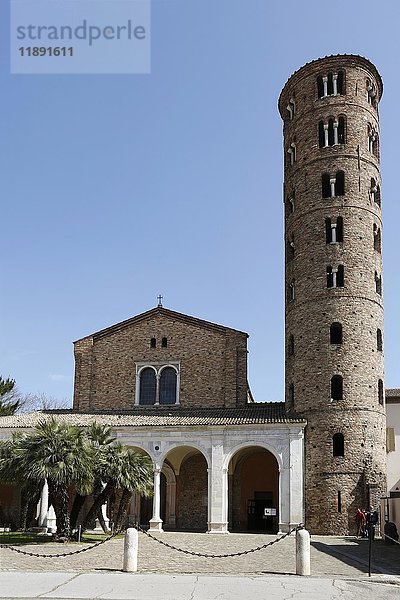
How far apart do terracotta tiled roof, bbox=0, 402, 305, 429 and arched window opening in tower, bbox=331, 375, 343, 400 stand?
2.17 meters

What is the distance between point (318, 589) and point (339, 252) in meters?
24.0

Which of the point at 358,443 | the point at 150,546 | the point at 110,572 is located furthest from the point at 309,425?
the point at 110,572

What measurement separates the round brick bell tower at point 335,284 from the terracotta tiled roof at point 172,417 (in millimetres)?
1868

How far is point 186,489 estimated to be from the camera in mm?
38281

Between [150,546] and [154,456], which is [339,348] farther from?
[150,546]

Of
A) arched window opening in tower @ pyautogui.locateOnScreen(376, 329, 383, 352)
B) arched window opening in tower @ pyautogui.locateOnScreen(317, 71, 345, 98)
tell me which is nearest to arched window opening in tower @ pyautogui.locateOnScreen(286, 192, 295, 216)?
arched window opening in tower @ pyautogui.locateOnScreen(317, 71, 345, 98)

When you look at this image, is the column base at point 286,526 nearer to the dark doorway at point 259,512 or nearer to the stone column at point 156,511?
the dark doorway at point 259,512

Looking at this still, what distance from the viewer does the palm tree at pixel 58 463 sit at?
85.7 ft

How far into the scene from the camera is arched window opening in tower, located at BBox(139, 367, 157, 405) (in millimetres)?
40344

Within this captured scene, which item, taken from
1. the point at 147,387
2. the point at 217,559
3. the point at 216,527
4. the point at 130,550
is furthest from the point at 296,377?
the point at 130,550

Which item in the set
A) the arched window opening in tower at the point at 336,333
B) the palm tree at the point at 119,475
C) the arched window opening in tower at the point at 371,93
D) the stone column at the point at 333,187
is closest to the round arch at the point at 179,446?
the palm tree at the point at 119,475

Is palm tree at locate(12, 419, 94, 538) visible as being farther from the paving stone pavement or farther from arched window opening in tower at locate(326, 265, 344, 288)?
arched window opening in tower at locate(326, 265, 344, 288)

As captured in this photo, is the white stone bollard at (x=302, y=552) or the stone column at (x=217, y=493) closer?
the white stone bollard at (x=302, y=552)

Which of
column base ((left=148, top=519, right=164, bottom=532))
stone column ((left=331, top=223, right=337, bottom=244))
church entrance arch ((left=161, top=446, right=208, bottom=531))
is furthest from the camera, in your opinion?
church entrance arch ((left=161, top=446, right=208, bottom=531))
